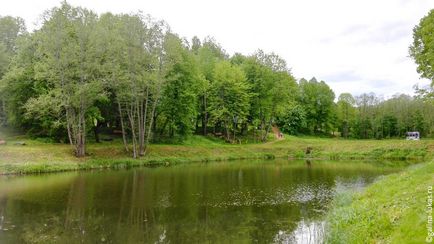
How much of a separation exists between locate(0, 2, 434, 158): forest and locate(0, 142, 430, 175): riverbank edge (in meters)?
2.52

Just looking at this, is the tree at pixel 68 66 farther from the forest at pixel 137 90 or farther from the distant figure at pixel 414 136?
the distant figure at pixel 414 136

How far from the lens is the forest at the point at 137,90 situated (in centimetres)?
4012

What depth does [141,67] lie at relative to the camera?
43062 millimetres

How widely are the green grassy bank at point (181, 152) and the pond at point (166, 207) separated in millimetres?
4213

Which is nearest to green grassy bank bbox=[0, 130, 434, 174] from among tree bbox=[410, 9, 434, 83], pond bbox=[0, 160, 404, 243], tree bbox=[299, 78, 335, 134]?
pond bbox=[0, 160, 404, 243]

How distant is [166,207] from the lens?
21016mm

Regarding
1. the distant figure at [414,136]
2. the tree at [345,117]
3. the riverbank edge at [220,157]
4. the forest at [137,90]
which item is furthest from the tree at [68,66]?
the tree at [345,117]

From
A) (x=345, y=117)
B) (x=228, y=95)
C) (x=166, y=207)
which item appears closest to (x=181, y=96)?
(x=228, y=95)

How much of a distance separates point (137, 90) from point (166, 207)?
24548 millimetres

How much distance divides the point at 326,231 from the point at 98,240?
9387 millimetres

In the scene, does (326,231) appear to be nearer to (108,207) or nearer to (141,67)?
(108,207)

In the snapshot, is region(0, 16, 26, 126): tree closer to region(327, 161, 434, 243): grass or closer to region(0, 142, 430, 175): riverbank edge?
region(0, 142, 430, 175): riverbank edge

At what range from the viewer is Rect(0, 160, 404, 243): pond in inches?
607

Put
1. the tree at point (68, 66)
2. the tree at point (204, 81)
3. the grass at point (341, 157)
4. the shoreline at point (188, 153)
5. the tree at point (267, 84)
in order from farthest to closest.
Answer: the tree at point (267, 84), the tree at point (204, 81), the tree at point (68, 66), the shoreline at point (188, 153), the grass at point (341, 157)
